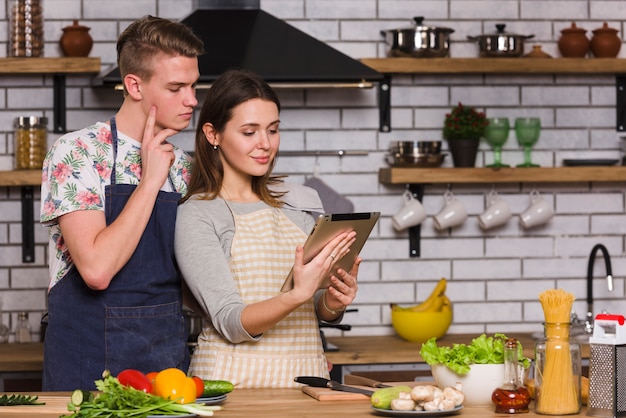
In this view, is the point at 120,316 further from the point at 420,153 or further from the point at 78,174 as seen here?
the point at 420,153

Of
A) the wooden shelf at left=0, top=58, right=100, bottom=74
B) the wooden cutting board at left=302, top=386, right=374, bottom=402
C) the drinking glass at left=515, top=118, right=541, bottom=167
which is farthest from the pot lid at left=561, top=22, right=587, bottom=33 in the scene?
the wooden cutting board at left=302, top=386, right=374, bottom=402

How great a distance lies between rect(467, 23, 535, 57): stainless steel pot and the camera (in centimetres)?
484

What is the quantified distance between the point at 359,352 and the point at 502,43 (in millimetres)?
1626

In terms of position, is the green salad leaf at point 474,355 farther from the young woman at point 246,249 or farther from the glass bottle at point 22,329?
the glass bottle at point 22,329

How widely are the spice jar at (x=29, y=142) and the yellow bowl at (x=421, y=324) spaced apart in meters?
1.80

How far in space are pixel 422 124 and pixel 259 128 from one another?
2251 millimetres

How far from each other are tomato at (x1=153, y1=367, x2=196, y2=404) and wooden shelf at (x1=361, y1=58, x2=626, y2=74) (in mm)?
2733

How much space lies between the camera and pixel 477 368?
238 cm

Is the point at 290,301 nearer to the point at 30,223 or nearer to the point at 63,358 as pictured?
the point at 63,358

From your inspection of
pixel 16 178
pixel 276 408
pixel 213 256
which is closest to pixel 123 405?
pixel 276 408

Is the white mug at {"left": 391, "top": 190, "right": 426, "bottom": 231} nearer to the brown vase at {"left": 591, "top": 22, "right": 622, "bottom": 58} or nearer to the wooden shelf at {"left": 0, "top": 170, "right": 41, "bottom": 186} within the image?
the brown vase at {"left": 591, "top": 22, "right": 622, "bottom": 58}

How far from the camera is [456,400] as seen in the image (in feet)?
7.44

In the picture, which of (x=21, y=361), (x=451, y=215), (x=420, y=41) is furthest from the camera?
(x=451, y=215)

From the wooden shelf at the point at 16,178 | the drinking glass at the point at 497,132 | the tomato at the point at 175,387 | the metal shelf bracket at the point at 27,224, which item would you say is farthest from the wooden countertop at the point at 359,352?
the tomato at the point at 175,387
